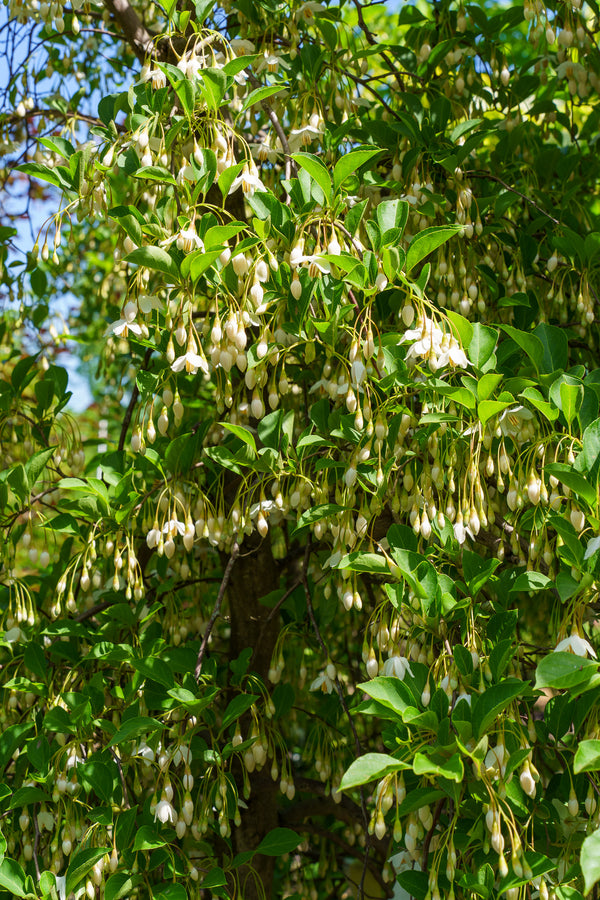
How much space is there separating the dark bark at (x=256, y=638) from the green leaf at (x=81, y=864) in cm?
115

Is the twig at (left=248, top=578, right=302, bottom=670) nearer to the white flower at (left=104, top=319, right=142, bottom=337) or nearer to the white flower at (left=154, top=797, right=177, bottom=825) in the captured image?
the white flower at (left=154, top=797, right=177, bottom=825)

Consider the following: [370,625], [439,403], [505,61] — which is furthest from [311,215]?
[505,61]

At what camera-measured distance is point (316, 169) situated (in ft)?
6.36

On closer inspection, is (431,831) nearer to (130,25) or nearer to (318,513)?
(318,513)

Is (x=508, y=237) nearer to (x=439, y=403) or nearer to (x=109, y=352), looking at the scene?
(x=439, y=403)

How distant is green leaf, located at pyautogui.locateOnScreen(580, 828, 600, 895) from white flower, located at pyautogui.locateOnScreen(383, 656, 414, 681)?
1.70 feet

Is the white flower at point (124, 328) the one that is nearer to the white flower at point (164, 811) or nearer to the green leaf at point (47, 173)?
the green leaf at point (47, 173)

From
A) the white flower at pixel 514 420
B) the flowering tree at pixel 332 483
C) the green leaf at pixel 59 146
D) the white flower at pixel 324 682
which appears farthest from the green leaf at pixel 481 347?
the green leaf at pixel 59 146

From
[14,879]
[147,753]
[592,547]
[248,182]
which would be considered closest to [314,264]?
[248,182]

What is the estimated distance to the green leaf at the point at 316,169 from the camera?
1896 mm

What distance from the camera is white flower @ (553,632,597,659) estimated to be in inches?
67.1

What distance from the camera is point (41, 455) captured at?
248cm

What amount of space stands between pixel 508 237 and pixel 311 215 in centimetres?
101

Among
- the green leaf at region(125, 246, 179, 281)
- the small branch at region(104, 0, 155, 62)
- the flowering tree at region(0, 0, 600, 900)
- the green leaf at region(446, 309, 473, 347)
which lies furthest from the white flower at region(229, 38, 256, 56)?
the green leaf at region(446, 309, 473, 347)
